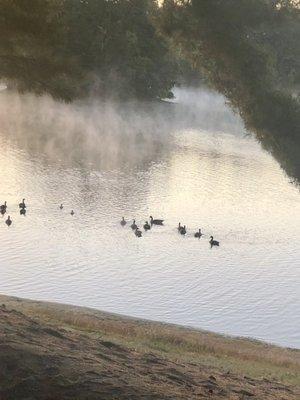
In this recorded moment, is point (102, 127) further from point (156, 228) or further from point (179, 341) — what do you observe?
point (179, 341)

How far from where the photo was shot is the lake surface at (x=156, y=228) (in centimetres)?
3631

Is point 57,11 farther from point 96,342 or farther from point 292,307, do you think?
point 292,307

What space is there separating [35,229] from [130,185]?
18.8 meters

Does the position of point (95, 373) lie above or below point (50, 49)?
below

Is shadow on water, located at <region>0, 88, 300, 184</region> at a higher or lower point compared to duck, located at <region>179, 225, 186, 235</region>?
higher

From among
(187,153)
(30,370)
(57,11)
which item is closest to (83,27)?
(57,11)

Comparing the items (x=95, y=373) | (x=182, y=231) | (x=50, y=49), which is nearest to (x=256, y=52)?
(x=50, y=49)

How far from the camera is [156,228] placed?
51781 millimetres

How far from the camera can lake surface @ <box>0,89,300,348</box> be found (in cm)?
3631

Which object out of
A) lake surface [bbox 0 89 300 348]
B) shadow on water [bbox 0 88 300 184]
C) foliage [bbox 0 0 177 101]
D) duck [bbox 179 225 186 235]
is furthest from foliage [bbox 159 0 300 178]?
shadow on water [bbox 0 88 300 184]

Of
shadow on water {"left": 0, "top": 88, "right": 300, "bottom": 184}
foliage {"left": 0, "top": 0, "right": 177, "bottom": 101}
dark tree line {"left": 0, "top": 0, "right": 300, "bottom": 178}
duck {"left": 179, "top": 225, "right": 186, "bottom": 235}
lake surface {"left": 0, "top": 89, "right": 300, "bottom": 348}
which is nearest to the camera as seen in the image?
dark tree line {"left": 0, "top": 0, "right": 300, "bottom": 178}

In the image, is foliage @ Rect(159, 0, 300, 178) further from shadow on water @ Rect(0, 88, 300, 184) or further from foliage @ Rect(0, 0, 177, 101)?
shadow on water @ Rect(0, 88, 300, 184)

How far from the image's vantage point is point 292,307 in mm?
36531

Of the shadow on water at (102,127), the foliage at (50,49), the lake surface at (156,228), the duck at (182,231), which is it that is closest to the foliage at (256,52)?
the foliage at (50,49)
